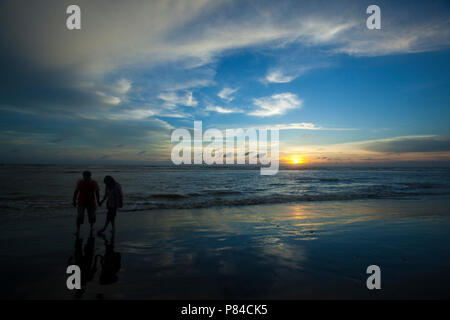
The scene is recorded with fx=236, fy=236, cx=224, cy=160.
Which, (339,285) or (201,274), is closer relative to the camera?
(339,285)

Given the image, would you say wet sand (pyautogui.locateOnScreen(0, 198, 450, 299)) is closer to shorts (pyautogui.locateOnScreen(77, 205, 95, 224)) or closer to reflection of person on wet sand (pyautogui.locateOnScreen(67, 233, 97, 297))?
reflection of person on wet sand (pyautogui.locateOnScreen(67, 233, 97, 297))

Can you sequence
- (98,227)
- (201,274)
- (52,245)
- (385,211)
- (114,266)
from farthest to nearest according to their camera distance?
(385,211), (98,227), (52,245), (114,266), (201,274)

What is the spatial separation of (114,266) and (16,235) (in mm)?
5579

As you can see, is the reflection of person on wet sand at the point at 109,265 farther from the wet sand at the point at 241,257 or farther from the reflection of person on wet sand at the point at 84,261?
the reflection of person on wet sand at the point at 84,261

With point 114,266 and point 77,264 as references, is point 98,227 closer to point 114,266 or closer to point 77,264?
point 77,264

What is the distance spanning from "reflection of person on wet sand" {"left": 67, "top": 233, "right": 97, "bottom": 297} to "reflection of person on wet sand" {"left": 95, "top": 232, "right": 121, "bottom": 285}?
22 cm

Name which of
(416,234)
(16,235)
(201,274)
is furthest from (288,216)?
(16,235)

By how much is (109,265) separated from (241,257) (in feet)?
11.3

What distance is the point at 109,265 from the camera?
601 centimetres

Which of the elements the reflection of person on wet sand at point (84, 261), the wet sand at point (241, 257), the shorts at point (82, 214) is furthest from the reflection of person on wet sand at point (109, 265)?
the shorts at point (82, 214)

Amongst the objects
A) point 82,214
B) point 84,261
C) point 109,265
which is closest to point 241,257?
point 109,265

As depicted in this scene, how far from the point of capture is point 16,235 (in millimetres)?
8664

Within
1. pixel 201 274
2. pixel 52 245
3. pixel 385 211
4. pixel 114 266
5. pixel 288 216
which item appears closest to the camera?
pixel 201 274

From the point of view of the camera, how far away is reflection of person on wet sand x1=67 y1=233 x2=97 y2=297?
5.20 metres
